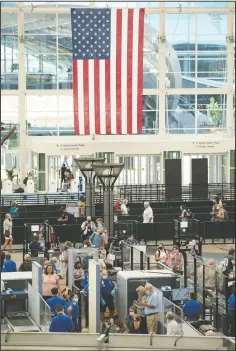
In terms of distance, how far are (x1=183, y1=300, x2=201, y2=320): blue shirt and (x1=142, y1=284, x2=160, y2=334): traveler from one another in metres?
0.84

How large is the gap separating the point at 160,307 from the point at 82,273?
471 cm

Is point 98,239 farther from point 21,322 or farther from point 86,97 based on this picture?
point 21,322

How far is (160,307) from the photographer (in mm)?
16734

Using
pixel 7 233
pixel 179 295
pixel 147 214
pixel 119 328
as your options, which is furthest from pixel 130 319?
pixel 147 214

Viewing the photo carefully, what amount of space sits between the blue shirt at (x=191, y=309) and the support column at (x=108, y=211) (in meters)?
9.33

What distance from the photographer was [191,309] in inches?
700

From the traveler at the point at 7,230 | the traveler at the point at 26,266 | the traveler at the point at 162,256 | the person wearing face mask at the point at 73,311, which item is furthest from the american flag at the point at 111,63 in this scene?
the person wearing face mask at the point at 73,311

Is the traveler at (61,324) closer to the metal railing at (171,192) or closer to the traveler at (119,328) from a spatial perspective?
the traveler at (119,328)

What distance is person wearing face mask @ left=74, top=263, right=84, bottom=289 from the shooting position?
20903mm

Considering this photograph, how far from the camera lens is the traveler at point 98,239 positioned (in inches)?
998

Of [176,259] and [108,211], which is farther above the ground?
[108,211]

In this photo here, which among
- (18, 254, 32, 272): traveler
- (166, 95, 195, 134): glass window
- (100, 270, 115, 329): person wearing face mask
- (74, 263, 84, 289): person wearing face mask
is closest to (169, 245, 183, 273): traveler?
(74, 263, 84, 289): person wearing face mask

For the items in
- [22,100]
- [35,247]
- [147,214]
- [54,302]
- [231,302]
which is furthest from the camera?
[22,100]

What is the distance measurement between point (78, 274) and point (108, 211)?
21.2 feet
